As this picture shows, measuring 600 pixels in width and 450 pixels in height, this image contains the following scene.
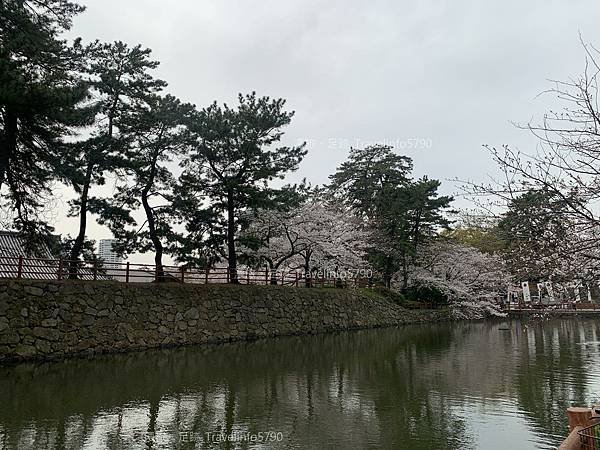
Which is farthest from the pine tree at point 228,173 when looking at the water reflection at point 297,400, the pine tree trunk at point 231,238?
the water reflection at point 297,400

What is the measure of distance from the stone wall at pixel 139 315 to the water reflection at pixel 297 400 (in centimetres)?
96

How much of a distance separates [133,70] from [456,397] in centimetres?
1511

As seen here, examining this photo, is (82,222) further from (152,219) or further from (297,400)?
(297,400)

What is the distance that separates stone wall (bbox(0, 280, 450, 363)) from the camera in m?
12.1

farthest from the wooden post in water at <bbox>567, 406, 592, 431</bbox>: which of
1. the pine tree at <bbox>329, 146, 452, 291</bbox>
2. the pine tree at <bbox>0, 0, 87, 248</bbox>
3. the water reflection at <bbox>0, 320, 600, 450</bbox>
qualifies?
the pine tree at <bbox>329, 146, 452, 291</bbox>

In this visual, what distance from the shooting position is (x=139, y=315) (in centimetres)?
1482

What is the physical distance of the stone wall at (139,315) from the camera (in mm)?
12078

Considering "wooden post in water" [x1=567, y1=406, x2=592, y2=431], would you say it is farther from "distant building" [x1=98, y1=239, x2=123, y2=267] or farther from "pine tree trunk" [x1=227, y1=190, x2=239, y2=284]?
"pine tree trunk" [x1=227, y1=190, x2=239, y2=284]

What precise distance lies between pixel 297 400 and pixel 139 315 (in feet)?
27.3

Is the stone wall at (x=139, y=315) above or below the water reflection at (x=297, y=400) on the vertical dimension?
above

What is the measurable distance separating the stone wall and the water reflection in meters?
0.96

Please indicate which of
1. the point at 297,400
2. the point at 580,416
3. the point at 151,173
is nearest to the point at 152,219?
the point at 151,173

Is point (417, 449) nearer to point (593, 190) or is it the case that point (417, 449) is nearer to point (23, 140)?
point (593, 190)

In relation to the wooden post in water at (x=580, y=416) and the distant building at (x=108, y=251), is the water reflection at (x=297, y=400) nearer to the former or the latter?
the wooden post in water at (x=580, y=416)
